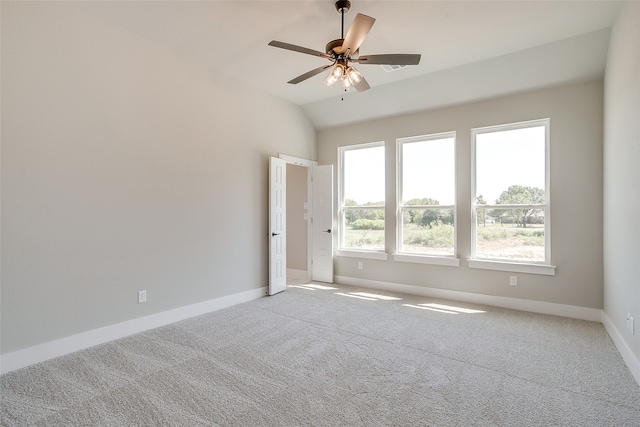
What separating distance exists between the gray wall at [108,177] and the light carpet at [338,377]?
0.53 m

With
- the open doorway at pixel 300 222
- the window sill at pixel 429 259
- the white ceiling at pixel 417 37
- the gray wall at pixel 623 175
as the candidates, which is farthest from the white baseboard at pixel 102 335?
the gray wall at pixel 623 175

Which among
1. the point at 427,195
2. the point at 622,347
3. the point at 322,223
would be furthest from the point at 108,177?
the point at 622,347

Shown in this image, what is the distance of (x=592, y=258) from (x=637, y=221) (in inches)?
63.7

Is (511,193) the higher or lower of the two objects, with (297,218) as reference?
higher

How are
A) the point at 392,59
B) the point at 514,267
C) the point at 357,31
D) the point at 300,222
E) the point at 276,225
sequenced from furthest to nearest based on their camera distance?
the point at 300,222 → the point at 276,225 → the point at 514,267 → the point at 392,59 → the point at 357,31

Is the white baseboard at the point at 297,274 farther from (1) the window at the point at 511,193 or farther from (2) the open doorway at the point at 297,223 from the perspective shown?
(1) the window at the point at 511,193

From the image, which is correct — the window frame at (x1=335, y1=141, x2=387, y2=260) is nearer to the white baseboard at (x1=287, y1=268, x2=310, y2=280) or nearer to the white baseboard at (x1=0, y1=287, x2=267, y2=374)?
the white baseboard at (x1=287, y1=268, x2=310, y2=280)

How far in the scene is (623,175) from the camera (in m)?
2.82

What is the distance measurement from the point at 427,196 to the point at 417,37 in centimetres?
240

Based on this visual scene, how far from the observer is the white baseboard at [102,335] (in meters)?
2.59

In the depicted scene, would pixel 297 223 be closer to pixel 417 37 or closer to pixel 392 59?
pixel 417 37

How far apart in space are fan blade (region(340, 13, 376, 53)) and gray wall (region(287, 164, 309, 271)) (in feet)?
12.7

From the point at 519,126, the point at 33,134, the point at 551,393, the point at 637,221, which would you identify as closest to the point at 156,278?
the point at 33,134

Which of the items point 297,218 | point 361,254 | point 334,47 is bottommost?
point 361,254
